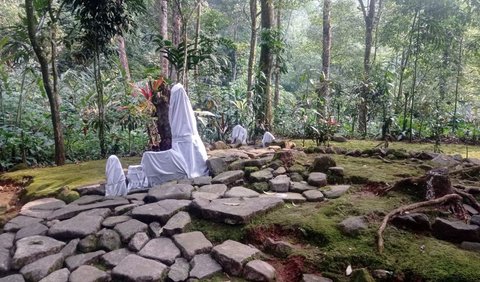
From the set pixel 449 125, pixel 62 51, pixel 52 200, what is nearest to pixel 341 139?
pixel 449 125

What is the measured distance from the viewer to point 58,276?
2473 millimetres

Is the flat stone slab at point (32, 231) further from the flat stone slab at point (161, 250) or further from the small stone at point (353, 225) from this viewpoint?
the small stone at point (353, 225)

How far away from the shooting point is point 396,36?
398 inches

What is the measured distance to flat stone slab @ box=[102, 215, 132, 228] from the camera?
3.13m

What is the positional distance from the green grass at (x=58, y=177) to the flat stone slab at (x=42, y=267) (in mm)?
1682

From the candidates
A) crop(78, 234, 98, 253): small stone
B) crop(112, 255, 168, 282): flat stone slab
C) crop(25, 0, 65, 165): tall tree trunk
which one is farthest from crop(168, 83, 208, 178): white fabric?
crop(25, 0, 65, 165): tall tree trunk

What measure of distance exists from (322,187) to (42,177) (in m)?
3.73

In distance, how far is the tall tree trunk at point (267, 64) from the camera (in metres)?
8.62

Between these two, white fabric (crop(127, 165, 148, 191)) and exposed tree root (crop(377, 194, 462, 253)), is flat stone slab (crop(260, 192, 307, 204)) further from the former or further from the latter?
white fabric (crop(127, 165, 148, 191))

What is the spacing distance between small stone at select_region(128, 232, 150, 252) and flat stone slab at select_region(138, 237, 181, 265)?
51 mm

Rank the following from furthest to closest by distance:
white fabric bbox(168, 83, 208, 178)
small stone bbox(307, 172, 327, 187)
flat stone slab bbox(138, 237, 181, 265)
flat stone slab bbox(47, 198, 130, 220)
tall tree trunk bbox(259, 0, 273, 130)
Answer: tall tree trunk bbox(259, 0, 273, 130)
white fabric bbox(168, 83, 208, 178)
small stone bbox(307, 172, 327, 187)
flat stone slab bbox(47, 198, 130, 220)
flat stone slab bbox(138, 237, 181, 265)

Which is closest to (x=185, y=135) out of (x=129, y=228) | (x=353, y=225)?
(x=129, y=228)

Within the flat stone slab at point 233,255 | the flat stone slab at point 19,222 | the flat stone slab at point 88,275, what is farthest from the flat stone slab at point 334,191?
the flat stone slab at point 19,222

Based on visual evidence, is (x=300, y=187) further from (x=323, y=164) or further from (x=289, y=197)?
(x=323, y=164)
